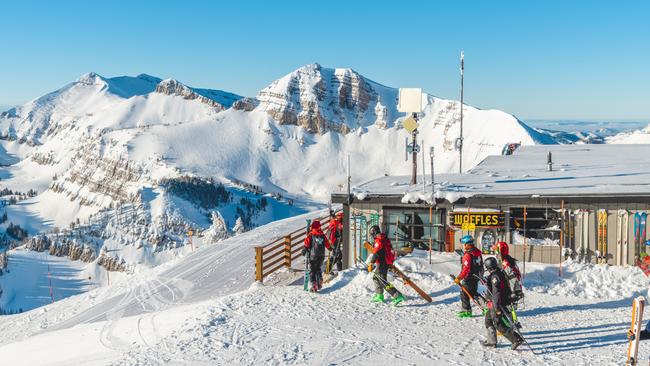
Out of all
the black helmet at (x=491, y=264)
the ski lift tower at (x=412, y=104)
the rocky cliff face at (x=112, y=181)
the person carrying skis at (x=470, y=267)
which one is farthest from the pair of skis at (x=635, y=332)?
the rocky cliff face at (x=112, y=181)

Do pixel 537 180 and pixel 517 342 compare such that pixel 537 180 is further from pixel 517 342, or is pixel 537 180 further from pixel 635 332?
pixel 635 332

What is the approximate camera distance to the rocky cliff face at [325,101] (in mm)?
185625

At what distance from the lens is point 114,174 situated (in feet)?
608

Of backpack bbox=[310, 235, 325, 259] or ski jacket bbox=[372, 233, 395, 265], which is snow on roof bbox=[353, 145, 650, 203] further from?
ski jacket bbox=[372, 233, 395, 265]

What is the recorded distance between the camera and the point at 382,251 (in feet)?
45.9

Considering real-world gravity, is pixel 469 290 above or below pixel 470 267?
below

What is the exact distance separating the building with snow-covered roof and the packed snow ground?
3.18 feet

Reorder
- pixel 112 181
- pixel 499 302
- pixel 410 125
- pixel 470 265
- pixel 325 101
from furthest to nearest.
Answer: pixel 325 101
pixel 112 181
pixel 410 125
pixel 470 265
pixel 499 302

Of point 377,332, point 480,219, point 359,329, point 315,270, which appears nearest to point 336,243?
point 315,270

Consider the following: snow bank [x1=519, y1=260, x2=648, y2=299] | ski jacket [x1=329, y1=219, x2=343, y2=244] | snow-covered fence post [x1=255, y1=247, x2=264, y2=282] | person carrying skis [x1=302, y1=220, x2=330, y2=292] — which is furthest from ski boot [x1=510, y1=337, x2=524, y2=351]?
snow-covered fence post [x1=255, y1=247, x2=264, y2=282]

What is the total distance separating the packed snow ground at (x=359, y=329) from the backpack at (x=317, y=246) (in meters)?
0.92

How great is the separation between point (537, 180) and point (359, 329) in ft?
36.1

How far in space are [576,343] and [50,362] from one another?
33.0ft

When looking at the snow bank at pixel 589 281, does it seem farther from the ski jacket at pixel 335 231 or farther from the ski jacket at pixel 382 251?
the ski jacket at pixel 335 231
